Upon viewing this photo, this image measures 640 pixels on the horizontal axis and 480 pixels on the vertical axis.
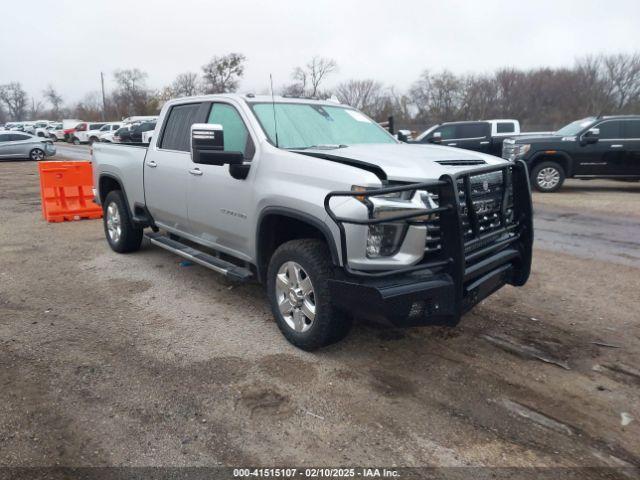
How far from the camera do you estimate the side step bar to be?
4.47 meters

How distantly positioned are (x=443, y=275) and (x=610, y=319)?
2279mm

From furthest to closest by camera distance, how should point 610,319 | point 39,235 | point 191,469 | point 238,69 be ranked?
1. point 238,69
2. point 39,235
3. point 610,319
4. point 191,469

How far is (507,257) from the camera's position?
392 cm

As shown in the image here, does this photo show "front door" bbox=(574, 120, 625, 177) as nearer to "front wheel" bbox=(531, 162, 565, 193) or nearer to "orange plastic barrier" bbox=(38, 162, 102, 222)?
"front wheel" bbox=(531, 162, 565, 193)

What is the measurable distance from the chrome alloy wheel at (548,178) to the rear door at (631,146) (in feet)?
5.32

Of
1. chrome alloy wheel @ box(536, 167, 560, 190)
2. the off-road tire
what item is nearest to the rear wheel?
the off-road tire

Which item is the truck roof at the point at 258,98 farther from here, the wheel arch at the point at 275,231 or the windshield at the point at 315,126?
the wheel arch at the point at 275,231

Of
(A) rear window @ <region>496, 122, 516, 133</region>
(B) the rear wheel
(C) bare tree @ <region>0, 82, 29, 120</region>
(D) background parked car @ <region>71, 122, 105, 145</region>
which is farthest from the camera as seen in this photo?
(C) bare tree @ <region>0, 82, 29, 120</region>

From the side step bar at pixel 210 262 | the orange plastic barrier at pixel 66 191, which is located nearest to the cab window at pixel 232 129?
the side step bar at pixel 210 262

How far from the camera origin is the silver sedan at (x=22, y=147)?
78.9 ft

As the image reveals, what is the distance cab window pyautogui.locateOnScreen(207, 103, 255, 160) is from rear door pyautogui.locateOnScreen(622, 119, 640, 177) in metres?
11.4

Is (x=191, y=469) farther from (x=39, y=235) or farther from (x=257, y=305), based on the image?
(x=39, y=235)

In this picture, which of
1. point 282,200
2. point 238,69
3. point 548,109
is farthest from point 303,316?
point 548,109

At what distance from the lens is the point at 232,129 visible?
4.73 metres
